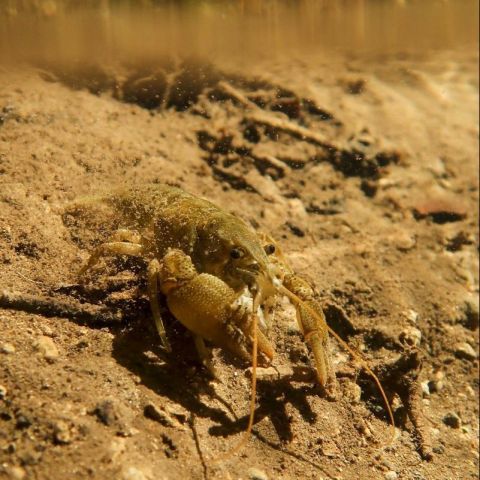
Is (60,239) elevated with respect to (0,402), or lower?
elevated

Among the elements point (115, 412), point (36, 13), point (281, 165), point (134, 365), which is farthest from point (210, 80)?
point (115, 412)

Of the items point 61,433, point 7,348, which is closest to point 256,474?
point 61,433

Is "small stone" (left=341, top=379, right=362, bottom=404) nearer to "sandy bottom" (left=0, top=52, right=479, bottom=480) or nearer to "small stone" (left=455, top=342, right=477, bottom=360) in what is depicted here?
"sandy bottom" (left=0, top=52, right=479, bottom=480)

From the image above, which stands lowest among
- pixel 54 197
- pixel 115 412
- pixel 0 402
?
pixel 115 412

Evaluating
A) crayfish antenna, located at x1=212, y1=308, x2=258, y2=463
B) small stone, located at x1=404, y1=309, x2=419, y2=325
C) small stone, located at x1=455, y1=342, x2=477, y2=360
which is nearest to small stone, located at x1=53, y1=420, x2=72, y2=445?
crayfish antenna, located at x1=212, y1=308, x2=258, y2=463

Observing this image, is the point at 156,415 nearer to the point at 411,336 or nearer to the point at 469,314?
the point at 411,336

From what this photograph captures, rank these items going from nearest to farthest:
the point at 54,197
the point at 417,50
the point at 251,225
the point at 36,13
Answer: the point at 54,197 < the point at 251,225 < the point at 36,13 < the point at 417,50

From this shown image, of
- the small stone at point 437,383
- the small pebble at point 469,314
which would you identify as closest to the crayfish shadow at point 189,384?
the small stone at point 437,383

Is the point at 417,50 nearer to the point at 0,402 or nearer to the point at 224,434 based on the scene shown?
the point at 224,434
